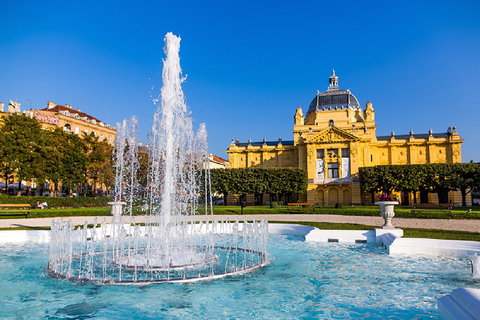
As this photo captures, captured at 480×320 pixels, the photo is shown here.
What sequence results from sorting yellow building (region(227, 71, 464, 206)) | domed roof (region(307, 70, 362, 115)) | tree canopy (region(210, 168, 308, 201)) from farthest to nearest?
domed roof (region(307, 70, 362, 115)) < yellow building (region(227, 71, 464, 206)) < tree canopy (region(210, 168, 308, 201))

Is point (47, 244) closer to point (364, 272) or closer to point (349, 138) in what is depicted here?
point (364, 272)

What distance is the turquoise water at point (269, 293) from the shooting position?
583cm

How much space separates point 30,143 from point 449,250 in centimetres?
4107

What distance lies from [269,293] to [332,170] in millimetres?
43673

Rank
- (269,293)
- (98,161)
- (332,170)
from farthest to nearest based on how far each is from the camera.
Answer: (332,170) < (98,161) < (269,293)

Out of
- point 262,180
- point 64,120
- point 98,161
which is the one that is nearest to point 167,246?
point 262,180

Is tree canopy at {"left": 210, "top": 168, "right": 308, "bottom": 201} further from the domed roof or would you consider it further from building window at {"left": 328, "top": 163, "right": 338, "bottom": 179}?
the domed roof

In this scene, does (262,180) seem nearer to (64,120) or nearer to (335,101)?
(335,101)

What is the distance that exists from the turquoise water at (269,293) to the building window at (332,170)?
39.5m

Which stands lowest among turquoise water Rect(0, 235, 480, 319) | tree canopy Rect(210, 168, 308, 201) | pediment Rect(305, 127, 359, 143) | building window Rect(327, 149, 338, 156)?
turquoise water Rect(0, 235, 480, 319)

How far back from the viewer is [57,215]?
25.3m

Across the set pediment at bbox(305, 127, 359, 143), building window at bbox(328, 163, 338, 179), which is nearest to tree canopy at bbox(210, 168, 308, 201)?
building window at bbox(328, 163, 338, 179)

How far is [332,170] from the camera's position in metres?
48.6

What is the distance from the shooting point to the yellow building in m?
47.4
